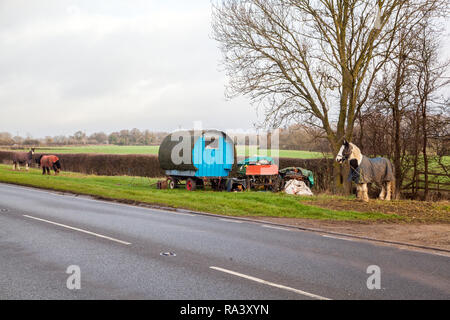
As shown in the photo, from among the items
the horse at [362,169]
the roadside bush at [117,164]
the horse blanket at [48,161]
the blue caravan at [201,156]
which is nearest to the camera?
the horse at [362,169]

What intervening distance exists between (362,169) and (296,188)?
4.66 metres

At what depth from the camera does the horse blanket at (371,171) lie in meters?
17.9

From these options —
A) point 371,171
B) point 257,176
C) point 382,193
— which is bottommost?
point 382,193

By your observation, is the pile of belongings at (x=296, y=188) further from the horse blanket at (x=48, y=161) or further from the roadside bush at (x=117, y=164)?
the horse blanket at (x=48, y=161)

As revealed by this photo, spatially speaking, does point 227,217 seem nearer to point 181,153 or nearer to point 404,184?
point 181,153

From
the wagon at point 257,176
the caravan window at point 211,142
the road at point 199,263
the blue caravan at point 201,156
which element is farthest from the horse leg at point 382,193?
the road at point 199,263

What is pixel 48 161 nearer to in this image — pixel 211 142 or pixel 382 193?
pixel 211 142

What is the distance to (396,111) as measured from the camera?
2319 centimetres

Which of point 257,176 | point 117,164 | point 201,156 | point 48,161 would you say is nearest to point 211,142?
point 201,156

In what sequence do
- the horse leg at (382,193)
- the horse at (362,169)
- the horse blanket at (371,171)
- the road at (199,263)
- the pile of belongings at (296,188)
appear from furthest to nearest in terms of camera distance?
1. the pile of belongings at (296,188)
2. the horse leg at (382,193)
3. the horse blanket at (371,171)
4. the horse at (362,169)
5. the road at (199,263)

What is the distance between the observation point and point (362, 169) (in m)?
17.9

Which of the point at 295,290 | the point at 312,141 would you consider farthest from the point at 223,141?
the point at 295,290

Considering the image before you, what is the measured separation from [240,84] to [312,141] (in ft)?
16.3
